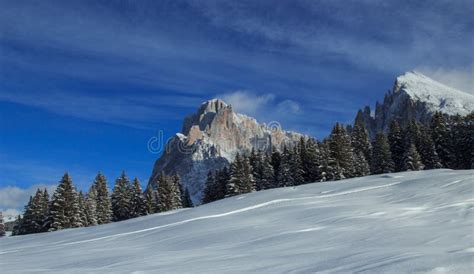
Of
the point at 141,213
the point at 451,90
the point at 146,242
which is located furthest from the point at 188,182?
the point at 146,242

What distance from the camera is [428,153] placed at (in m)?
52.8

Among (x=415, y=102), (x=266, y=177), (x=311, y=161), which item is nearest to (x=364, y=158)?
(x=311, y=161)

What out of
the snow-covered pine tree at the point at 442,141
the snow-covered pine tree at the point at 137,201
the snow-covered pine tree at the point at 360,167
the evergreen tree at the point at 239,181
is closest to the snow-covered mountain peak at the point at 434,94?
the snow-covered pine tree at the point at 442,141

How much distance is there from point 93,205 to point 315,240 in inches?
1913

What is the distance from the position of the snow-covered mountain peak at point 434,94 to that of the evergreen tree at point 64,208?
128946 mm

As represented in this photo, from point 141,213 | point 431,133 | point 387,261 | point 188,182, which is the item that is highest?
point 188,182

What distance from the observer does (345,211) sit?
1278 centimetres

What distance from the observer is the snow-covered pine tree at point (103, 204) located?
55281 millimetres

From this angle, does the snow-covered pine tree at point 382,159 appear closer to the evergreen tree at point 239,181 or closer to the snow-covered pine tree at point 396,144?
the snow-covered pine tree at point 396,144

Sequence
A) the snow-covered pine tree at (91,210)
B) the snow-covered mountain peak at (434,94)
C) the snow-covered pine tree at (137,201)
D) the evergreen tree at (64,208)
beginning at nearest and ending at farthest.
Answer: the evergreen tree at (64,208) < the snow-covered pine tree at (91,210) < the snow-covered pine tree at (137,201) < the snow-covered mountain peak at (434,94)

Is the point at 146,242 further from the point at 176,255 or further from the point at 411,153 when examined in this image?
the point at 411,153

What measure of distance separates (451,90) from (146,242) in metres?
183

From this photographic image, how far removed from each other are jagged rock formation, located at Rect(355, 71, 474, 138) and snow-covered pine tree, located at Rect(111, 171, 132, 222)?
111065 mm

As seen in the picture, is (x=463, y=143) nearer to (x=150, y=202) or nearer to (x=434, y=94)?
(x=150, y=202)
